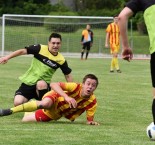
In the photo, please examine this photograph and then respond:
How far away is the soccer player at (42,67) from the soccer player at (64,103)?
27.3 inches

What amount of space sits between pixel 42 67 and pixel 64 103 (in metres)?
1.26

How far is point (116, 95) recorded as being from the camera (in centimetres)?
1304

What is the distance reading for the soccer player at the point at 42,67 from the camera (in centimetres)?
929

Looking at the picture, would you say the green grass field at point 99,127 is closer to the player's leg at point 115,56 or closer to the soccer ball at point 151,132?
the soccer ball at point 151,132

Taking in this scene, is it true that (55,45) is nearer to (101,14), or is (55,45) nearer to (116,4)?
(101,14)

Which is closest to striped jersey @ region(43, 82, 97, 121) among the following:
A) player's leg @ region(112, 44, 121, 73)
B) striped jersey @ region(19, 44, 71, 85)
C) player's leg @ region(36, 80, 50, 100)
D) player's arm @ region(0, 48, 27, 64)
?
player's leg @ region(36, 80, 50, 100)

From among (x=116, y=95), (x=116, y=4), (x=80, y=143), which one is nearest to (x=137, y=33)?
(x=116, y=4)

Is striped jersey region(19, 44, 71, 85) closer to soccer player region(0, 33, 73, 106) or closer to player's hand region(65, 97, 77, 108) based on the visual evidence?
soccer player region(0, 33, 73, 106)

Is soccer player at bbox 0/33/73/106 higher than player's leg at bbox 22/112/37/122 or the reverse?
higher

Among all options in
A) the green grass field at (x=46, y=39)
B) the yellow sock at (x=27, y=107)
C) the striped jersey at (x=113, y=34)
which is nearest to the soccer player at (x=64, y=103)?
the yellow sock at (x=27, y=107)

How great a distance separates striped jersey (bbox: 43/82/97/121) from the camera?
27.1 ft

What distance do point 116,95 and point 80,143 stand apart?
21.1ft

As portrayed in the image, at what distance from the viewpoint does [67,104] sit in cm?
830

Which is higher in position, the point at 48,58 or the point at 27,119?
the point at 48,58
